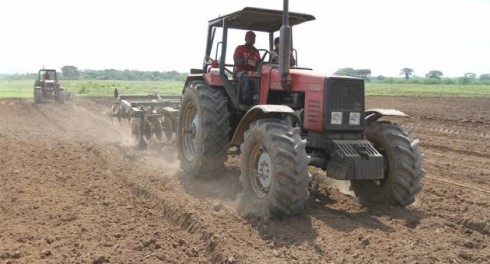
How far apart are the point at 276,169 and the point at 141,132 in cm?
624

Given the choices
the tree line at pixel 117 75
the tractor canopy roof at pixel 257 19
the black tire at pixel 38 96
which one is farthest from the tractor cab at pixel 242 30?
the tree line at pixel 117 75

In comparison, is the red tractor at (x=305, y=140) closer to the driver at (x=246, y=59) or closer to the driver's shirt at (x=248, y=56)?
the driver at (x=246, y=59)

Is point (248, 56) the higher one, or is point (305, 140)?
point (248, 56)

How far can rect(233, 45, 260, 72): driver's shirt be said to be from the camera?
7562 millimetres

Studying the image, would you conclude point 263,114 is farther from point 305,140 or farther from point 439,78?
point 439,78

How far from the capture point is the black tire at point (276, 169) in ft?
17.0

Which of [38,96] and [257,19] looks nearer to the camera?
[257,19]

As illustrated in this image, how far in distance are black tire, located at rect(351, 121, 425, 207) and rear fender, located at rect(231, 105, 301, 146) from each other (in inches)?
43.0

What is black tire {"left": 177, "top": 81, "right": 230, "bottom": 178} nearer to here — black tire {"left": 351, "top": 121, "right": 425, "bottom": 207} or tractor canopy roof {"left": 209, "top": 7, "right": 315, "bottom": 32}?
tractor canopy roof {"left": 209, "top": 7, "right": 315, "bottom": 32}

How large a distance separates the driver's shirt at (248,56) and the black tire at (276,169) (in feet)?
6.23

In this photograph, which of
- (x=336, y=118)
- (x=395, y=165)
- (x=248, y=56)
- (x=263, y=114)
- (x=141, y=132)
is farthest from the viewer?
(x=141, y=132)

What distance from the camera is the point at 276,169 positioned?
5.24m

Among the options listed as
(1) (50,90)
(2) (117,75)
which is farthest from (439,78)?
(1) (50,90)

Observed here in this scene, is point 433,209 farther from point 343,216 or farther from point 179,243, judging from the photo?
point 179,243
